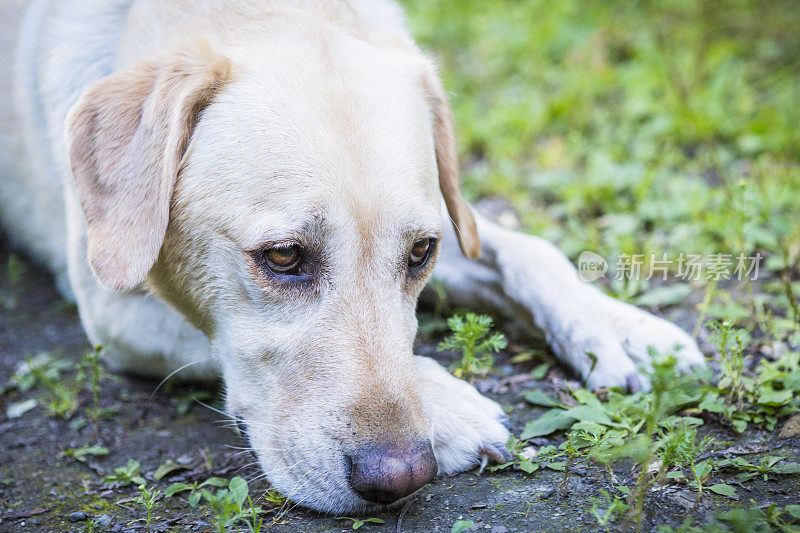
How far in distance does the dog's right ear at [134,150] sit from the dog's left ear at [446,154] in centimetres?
82

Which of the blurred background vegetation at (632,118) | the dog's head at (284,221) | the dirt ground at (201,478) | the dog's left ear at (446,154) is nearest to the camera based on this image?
the dirt ground at (201,478)

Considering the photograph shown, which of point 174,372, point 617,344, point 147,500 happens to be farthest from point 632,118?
point 147,500

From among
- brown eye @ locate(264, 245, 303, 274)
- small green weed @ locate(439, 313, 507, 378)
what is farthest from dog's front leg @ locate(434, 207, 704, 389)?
brown eye @ locate(264, 245, 303, 274)

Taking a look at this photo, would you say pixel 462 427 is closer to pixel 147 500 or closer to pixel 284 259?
pixel 284 259

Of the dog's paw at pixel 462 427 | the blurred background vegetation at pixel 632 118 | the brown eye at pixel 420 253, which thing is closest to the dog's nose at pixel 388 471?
the dog's paw at pixel 462 427

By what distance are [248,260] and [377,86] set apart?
735mm

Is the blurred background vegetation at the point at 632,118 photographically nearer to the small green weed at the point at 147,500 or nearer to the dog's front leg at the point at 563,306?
the dog's front leg at the point at 563,306

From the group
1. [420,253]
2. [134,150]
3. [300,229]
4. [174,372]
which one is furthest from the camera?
[174,372]

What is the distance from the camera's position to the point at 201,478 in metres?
2.46

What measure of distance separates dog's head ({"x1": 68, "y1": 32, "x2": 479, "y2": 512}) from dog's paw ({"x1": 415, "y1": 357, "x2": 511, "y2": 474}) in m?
0.24

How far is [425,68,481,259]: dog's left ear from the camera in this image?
284 centimetres

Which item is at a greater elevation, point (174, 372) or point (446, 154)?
point (446, 154)

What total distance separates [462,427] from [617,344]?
2.49 ft

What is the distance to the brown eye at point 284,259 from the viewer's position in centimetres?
225
